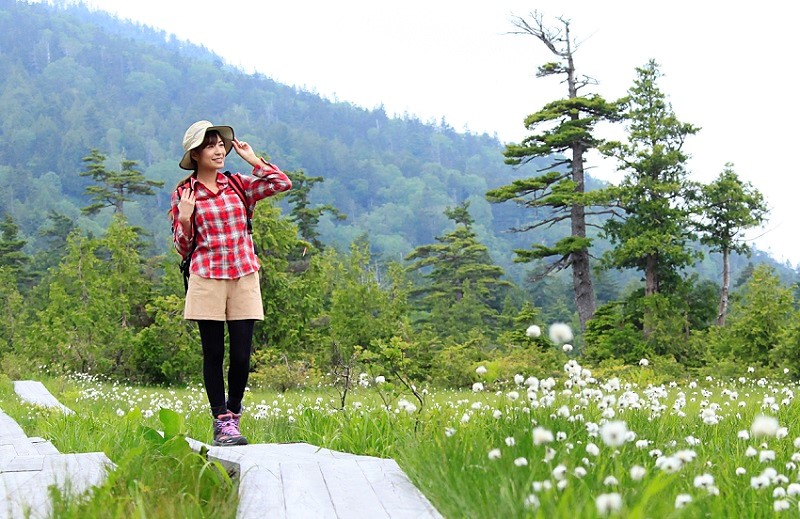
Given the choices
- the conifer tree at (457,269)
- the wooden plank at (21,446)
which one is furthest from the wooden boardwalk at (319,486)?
the conifer tree at (457,269)

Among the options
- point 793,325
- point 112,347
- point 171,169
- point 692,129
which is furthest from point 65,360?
point 171,169

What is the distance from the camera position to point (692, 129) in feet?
85.6

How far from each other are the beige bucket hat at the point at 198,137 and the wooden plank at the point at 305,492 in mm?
2326

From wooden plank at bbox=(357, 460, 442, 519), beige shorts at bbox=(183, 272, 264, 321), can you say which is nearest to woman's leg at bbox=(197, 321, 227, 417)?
beige shorts at bbox=(183, 272, 264, 321)

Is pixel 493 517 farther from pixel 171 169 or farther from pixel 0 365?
pixel 171 169

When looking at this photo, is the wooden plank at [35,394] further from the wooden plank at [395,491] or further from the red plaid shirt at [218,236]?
the wooden plank at [395,491]

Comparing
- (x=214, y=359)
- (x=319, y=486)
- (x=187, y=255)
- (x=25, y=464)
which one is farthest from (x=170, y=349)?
(x=319, y=486)

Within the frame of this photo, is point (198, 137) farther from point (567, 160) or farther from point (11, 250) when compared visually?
point (11, 250)

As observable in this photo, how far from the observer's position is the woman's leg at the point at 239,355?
5496mm

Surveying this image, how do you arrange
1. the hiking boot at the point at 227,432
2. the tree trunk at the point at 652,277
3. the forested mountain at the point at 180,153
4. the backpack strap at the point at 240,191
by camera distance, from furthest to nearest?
the forested mountain at the point at 180,153, the tree trunk at the point at 652,277, the backpack strap at the point at 240,191, the hiking boot at the point at 227,432

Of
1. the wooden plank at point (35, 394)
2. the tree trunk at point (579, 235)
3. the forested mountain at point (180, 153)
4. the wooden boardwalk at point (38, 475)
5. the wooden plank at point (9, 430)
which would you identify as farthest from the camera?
the forested mountain at point (180, 153)

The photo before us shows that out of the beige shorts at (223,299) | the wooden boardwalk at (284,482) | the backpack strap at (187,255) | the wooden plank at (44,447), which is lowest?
the wooden plank at (44,447)

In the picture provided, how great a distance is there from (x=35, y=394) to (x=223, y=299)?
8420 millimetres

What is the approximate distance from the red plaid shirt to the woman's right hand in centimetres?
8
